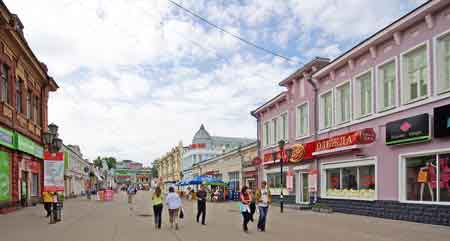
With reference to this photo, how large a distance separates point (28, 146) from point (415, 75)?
75.7ft

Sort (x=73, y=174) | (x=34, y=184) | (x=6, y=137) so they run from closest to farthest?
(x=6, y=137) → (x=34, y=184) → (x=73, y=174)

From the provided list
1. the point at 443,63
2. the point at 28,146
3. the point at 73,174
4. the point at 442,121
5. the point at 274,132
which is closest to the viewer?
the point at 442,121

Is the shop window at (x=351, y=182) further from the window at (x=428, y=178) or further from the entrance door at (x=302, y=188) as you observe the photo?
the entrance door at (x=302, y=188)

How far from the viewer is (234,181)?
45.2 m

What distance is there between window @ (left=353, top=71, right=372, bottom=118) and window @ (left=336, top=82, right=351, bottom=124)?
1.05 meters

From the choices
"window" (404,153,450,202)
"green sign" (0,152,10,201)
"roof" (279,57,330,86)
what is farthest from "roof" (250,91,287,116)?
"green sign" (0,152,10,201)

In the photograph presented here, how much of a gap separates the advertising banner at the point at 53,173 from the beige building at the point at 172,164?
64858mm

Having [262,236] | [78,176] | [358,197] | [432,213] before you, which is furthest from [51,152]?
[78,176]

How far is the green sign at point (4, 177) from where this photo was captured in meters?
23.1

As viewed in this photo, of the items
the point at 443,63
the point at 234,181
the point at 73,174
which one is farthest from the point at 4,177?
the point at 73,174

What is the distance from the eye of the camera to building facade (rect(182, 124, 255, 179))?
266 feet

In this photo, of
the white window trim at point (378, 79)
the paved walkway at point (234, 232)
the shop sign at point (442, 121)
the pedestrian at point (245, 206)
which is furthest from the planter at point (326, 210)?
the pedestrian at point (245, 206)

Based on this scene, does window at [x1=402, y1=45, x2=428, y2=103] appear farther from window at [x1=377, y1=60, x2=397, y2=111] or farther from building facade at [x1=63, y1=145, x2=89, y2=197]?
building facade at [x1=63, y1=145, x2=89, y2=197]

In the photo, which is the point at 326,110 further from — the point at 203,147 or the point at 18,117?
the point at 203,147
